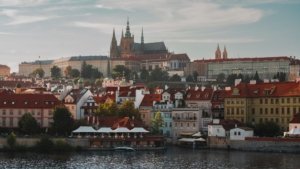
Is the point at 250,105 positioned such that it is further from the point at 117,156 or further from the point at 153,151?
the point at 117,156

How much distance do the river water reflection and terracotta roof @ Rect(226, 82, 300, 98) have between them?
16.6 metres

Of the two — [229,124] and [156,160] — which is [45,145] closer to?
[156,160]

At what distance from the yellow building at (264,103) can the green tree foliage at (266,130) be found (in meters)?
4.13

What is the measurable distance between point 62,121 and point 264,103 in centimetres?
2530

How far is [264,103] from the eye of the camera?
3369 inches

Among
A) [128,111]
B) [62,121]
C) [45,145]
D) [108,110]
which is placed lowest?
[45,145]

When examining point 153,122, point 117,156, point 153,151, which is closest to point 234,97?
point 153,122

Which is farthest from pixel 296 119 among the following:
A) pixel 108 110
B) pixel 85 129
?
pixel 85 129

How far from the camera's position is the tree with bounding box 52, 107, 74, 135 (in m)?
76.4

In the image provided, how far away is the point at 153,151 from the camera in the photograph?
2800 inches

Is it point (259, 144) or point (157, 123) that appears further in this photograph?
point (157, 123)

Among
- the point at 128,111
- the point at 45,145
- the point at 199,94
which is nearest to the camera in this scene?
the point at 45,145

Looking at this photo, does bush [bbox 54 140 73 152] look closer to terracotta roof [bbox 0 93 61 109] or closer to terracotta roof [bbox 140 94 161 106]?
terracotta roof [bbox 0 93 61 109]

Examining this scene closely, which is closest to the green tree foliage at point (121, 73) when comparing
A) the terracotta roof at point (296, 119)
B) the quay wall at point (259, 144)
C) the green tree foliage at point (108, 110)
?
the green tree foliage at point (108, 110)
